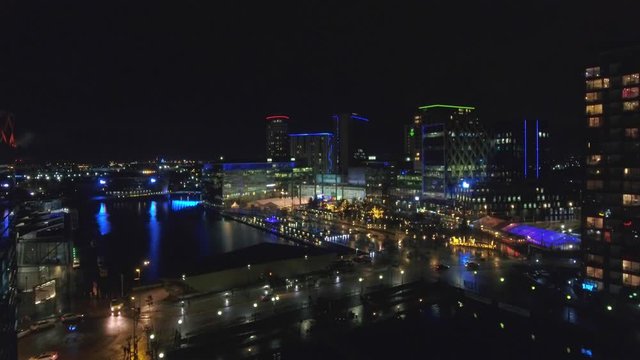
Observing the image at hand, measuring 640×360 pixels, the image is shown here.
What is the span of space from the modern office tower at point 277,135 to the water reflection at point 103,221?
28162 mm

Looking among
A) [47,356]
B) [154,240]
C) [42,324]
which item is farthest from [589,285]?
[154,240]

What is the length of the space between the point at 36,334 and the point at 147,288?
3.21 metres

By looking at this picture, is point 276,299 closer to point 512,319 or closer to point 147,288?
point 147,288

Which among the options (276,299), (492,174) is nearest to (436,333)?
(276,299)

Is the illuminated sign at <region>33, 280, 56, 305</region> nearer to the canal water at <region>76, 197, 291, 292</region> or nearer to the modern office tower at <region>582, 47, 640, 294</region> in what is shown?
the canal water at <region>76, 197, 291, 292</region>

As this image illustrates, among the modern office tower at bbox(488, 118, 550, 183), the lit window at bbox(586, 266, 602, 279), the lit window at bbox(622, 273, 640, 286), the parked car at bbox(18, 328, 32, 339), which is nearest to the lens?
the parked car at bbox(18, 328, 32, 339)

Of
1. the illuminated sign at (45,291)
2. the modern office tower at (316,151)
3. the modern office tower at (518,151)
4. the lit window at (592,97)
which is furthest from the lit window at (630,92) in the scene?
the modern office tower at (316,151)

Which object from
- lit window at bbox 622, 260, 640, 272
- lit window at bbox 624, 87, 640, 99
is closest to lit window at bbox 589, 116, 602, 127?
lit window at bbox 624, 87, 640, 99

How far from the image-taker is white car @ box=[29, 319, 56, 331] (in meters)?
8.96

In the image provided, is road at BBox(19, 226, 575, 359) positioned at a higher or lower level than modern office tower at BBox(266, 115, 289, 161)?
lower

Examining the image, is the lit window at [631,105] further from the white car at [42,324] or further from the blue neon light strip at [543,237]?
the white car at [42,324]

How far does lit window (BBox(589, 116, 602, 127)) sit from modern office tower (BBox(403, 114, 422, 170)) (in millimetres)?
23298

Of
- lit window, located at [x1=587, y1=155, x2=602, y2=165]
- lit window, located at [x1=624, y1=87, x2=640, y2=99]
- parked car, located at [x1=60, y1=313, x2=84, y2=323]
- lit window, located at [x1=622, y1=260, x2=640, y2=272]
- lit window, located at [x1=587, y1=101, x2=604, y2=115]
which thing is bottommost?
parked car, located at [x1=60, y1=313, x2=84, y2=323]

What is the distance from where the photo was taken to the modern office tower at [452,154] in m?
31.2
